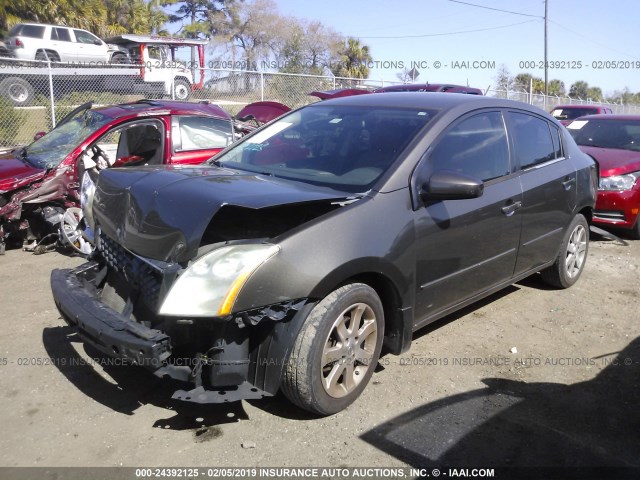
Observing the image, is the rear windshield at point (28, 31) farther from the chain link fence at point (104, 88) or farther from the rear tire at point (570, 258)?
the rear tire at point (570, 258)

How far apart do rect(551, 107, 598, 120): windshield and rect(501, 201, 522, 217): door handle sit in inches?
608

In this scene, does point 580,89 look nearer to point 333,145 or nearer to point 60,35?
point 60,35

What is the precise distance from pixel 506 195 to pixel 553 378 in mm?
1300

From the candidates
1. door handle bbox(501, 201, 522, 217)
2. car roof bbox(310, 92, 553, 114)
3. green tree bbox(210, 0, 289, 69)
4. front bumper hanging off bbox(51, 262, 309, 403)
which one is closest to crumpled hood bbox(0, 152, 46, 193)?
car roof bbox(310, 92, 553, 114)

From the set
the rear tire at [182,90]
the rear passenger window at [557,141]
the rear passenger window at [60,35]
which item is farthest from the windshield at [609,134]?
the rear passenger window at [60,35]

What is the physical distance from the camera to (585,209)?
554 centimetres

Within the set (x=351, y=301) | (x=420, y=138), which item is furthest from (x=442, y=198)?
(x=351, y=301)

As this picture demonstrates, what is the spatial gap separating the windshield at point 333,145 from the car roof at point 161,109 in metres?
2.64

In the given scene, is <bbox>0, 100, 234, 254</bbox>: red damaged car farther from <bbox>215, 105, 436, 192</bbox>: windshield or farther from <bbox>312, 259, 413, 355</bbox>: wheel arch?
<bbox>312, 259, 413, 355</bbox>: wheel arch

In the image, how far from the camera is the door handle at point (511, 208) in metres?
4.15

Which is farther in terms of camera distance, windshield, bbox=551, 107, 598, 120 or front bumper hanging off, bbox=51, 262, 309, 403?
windshield, bbox=551, 107, 598, 120

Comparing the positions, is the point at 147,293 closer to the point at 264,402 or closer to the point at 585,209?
the point at 264,402

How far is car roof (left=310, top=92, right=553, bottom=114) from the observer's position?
408 cm

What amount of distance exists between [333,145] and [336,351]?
1.48m
